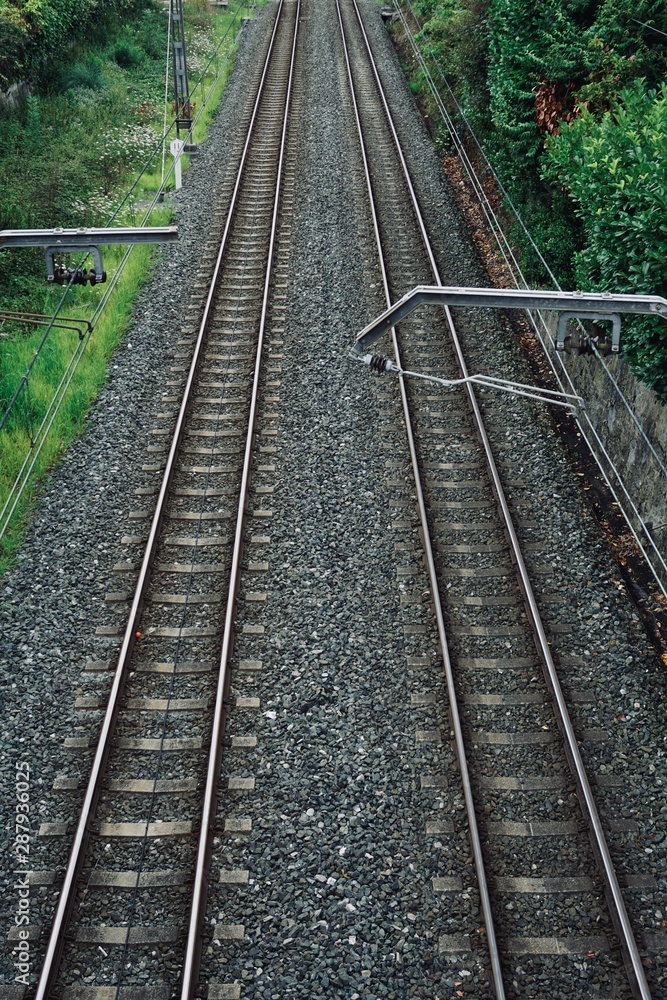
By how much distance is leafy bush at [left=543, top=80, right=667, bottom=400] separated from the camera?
371 inches

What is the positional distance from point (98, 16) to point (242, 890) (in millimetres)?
34132

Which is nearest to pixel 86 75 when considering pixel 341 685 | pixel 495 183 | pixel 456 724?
pixel 495 183

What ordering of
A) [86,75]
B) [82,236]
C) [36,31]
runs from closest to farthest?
[82,236] < [36,31] < [86,75]

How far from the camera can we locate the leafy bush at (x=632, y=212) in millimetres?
9414

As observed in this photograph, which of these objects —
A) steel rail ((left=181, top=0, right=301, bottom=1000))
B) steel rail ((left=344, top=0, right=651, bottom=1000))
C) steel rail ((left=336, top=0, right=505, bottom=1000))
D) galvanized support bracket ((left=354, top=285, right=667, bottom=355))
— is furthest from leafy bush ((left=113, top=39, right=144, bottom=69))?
galvanized support bracket ((left=354, top=285, right=667, bottom=355))

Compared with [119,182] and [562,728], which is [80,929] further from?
[119,182]

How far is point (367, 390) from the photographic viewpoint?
15.0 metres

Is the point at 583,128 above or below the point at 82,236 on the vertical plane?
above

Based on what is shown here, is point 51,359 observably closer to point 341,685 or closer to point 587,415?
point 341,685

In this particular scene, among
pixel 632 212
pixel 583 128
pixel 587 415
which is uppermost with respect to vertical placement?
pixel 583 128

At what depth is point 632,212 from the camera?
10164 millimetres

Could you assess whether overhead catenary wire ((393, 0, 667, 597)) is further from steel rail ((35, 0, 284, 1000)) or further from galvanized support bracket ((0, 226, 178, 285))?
steel rail ((35, 0, 284, 1000))

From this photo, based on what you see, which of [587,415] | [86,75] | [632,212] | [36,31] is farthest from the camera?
[86,75]

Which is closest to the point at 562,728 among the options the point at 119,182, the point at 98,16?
the point at 119,182
